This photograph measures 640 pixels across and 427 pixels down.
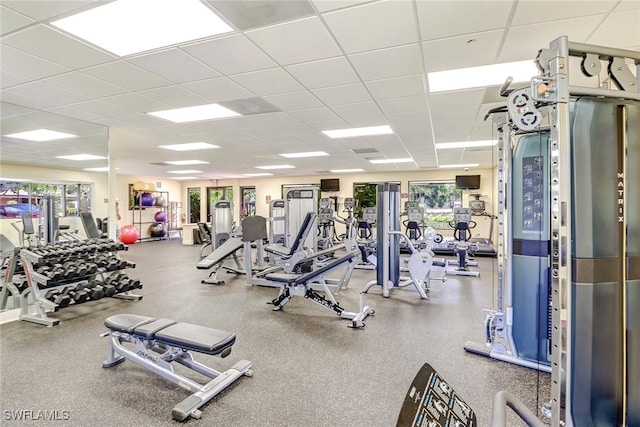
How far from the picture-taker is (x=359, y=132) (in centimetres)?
529

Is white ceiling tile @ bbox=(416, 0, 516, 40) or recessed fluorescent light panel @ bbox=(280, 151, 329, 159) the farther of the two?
recessed fluorescent light panel @ bbox=(280, 151, 329, 159)

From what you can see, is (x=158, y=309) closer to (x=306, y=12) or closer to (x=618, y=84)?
(x=306, y=12)

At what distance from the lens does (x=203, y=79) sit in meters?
3.13

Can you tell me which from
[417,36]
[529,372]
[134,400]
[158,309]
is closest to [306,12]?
[417,36]

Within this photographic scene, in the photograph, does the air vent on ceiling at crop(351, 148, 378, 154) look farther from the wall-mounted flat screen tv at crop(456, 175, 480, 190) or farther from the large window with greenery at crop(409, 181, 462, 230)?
the wall-mounted flat screen tv at crop(456, 175, 480, 190)

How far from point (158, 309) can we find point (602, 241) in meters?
4.36

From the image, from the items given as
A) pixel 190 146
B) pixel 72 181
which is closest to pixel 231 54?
pixel 190 146

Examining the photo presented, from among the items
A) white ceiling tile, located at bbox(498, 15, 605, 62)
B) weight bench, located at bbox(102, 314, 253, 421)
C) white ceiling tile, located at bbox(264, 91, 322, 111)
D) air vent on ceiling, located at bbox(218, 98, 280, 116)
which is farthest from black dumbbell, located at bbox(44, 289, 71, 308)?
white ceiling tile, located at bbox(498, 15, 605, 62)

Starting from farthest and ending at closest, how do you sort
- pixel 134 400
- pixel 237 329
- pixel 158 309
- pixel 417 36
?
pixel 158 309 → pixel 237 329 → pixel 417 36 → pixel 134 400

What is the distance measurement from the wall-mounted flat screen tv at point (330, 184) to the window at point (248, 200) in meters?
2.95

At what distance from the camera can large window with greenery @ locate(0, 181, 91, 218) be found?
4719mm

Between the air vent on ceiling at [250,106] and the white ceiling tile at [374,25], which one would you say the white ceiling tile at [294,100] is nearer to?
the air vent on ceiling at [250,106]

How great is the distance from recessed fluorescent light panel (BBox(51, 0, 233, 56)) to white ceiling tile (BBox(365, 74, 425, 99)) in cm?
158

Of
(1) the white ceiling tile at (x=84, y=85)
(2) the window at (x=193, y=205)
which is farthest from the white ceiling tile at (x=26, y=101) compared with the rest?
(2) the window at (x=193, y=205)
